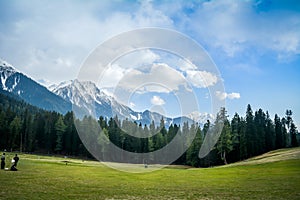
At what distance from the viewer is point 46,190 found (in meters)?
22.7

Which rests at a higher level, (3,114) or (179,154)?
(3,114)

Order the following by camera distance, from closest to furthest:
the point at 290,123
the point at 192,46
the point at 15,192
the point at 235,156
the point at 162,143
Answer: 1. the point at 15,192
2. the point at 192,46
3. the point at 235,156
4. the point at 162,143
5. the point at 290,123

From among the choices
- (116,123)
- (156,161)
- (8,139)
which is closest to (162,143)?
(156,161)

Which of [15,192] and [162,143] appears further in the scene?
[162,143]

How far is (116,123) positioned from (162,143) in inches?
1002

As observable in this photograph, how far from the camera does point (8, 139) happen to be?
4503 inches

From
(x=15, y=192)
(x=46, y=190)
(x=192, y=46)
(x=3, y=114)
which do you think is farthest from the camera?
(x=3, y=114)

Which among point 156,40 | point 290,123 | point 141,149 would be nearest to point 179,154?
point 141,149

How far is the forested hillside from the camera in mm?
107938

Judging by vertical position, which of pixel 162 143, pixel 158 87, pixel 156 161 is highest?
pixel 158 87

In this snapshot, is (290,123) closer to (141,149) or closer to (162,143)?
(162,143)

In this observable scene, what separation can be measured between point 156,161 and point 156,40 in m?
87.4

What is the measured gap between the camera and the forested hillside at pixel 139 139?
107938mm

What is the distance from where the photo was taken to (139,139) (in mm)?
129000
